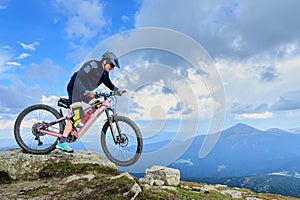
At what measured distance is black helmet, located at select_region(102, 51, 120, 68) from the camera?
9.66m

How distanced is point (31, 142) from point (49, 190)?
3507 mm

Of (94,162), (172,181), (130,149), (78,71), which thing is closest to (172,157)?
(130,149)

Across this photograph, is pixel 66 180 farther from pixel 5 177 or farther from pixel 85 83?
pixel 85 83

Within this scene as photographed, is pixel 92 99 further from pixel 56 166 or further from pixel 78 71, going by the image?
pixel 56 166

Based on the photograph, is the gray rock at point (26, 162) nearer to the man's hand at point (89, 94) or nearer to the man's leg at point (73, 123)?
the man's leg at point (73, 123)

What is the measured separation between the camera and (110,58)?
9.67m

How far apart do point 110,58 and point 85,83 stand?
1.36 m

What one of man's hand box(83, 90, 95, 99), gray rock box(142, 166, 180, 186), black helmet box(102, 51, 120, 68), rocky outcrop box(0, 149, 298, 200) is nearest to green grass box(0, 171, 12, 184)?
rocky outcrop box(0, 149, 298, 200)

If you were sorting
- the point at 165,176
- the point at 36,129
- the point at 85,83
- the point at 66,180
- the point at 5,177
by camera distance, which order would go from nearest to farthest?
the point at 66,180, the point at 5,177, the point at 85,83, the point at 36,129, the point at 165,176

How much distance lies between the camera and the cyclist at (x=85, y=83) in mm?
9742

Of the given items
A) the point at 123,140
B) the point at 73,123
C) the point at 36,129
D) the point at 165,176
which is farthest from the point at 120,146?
the point at 165,176

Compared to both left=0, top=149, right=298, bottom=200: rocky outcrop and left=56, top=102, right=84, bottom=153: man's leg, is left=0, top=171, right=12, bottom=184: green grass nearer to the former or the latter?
left=0, top=149, right=298, bottom=200: rocky outcrop

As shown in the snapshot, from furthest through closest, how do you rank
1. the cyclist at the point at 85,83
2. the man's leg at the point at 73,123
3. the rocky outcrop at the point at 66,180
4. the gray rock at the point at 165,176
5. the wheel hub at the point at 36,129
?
the gray rock at the point at 165,176
the wheel hub at the point at 36,129
the man's leg at the point at 73,123
the cyclist at the point at 85,83
the rocky outcrop at the point at 66,180

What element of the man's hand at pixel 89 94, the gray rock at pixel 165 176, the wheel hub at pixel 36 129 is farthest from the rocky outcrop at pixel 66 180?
the gray rock at pixel 165 176
